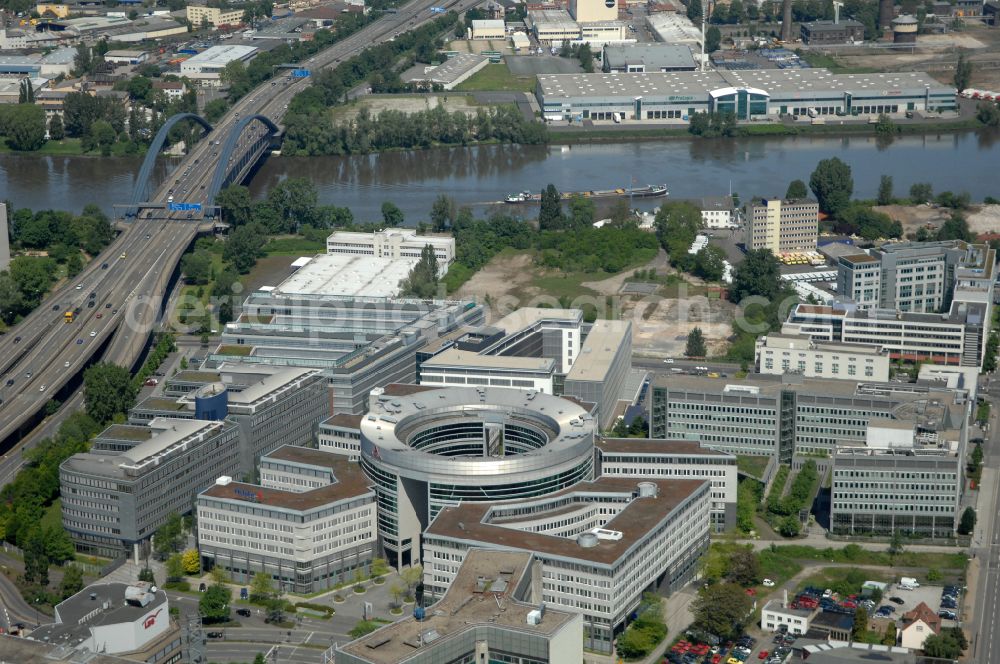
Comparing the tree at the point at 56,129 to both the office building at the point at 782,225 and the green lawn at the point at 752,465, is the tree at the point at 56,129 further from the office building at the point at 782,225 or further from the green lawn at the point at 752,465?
the green lawn at the point at 752,465

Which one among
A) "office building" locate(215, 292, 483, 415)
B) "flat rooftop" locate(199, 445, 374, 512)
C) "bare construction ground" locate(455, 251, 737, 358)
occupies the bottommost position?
"bare construction ground" locate(455, 251, 737, 358)

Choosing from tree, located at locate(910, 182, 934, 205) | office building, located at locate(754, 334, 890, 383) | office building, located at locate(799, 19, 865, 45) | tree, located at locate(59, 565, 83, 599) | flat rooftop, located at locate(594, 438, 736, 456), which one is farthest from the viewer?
office building, located at locate(799, 19, 865, 45)

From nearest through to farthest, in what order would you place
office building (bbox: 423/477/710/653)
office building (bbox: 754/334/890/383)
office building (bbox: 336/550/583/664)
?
office building (bbox: 336/550/583/664) → office building (bbox: 423/477/710/653) → office building (bbox: 754/334/890/383)

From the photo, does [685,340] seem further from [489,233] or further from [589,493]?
[589,493]

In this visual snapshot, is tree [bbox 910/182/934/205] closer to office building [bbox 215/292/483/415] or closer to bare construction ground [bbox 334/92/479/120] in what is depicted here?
office building [bbox 215/292/483/415]

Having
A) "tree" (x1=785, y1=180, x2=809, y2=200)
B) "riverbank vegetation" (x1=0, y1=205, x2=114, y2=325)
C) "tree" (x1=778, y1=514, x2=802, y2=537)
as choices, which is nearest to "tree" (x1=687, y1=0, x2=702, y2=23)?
"tree" (x1=785, y1=180, x2=809, y2=200)

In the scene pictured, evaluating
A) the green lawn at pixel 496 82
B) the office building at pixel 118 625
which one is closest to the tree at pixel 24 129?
the green lawn at pixel 496 82
